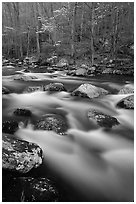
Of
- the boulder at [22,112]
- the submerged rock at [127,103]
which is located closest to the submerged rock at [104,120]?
the submerged rock at [127,103]

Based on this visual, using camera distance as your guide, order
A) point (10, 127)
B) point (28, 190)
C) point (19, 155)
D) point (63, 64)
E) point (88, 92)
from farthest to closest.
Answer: point (63, 64), point (88, 92), point (10, 127), point (19, 155), point (28, 190)

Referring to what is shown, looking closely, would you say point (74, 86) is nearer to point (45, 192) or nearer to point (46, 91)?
point (46, 91)

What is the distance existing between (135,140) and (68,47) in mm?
12497

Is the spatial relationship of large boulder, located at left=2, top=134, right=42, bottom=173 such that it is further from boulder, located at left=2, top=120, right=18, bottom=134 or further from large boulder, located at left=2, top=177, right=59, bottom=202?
boulder, located at left=2, top=120, right=18, bottom=134

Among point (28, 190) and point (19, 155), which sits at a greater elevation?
point (19, 155)

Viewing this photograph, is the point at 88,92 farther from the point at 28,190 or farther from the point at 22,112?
the point at 28,190

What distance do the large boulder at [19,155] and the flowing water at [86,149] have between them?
0.69ft

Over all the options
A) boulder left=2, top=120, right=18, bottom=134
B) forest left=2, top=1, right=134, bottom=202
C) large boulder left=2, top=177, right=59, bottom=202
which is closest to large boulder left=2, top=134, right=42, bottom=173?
forest left=2, top=1, right=134, bottom=202

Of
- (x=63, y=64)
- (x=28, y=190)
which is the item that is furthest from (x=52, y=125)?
(x=63, y=64)

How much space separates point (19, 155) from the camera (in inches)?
93.4

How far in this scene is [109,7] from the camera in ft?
39.2

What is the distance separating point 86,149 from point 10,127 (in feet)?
4.17

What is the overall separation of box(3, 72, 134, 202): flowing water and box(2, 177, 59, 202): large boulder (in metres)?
0.25

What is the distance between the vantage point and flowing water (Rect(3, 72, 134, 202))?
7.85 ft
